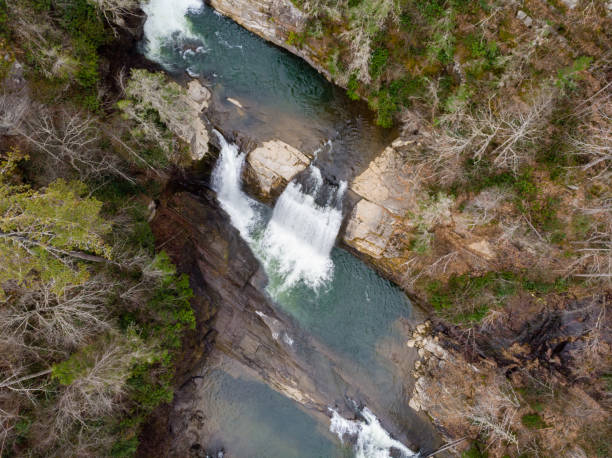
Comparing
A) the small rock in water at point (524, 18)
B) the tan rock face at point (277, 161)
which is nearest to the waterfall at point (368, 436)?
the tan rock face at point (277, 161)

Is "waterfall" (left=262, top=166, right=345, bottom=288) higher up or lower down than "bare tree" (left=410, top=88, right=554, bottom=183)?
lower down

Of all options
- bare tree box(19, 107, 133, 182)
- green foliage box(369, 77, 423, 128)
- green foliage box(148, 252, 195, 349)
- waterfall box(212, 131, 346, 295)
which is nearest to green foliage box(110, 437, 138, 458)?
green foliage box(148, 252, 195, 349)

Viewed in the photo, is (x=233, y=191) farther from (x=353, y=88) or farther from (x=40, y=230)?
(x=40, y=230)

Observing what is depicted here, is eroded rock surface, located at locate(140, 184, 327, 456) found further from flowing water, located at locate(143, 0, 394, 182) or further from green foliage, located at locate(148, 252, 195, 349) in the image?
flowing water, located at locate(143, 0, 394, 182)

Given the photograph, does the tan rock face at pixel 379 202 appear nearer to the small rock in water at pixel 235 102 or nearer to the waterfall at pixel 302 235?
the waterfall at pixel 302 235

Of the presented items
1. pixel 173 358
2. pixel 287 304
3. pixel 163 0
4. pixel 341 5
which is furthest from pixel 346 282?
pixel 163 0

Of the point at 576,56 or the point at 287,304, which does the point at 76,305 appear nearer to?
the point at 287,304
